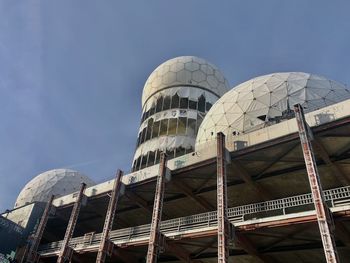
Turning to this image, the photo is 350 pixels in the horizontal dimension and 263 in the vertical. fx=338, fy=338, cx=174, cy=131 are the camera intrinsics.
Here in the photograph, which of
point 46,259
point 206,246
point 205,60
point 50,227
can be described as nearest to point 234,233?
point 206,246

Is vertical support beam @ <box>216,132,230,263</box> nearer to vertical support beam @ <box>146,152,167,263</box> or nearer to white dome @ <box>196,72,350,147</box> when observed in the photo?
white dome @ <box>196,72,350,147</box>

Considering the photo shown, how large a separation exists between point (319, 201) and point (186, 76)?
100 feet

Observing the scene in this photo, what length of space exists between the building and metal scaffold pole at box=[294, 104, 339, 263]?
0.05 m

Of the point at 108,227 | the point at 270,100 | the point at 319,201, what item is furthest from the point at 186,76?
the point at 319,201

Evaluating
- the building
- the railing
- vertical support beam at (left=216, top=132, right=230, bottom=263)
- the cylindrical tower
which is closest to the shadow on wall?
the building

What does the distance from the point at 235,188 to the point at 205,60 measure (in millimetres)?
26820

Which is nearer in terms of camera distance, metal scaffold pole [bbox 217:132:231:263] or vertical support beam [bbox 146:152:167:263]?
metal scaffold pole [bbox 217:132:231:263]

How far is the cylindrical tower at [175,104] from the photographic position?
4031cm

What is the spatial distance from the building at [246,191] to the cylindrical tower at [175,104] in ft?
29.5

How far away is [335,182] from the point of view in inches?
953

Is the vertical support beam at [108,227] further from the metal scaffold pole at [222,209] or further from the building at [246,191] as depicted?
the metal scaffold pole at [222,209]

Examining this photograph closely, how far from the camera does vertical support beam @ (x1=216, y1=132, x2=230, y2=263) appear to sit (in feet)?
61.9

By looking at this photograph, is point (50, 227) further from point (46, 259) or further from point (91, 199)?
point (91, 199)

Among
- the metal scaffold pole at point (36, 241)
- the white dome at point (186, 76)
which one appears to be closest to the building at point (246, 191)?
the metal scaffold pole at point (36, 241)
